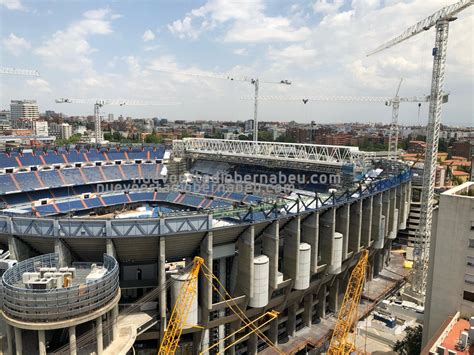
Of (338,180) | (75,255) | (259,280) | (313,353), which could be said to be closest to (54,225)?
(75,255)

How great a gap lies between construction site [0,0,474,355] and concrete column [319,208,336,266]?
0.17 metres

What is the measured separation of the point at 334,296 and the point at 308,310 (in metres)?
6.40

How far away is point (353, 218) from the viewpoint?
182 ft

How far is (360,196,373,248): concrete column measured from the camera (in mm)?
57781

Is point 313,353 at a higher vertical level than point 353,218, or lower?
lower

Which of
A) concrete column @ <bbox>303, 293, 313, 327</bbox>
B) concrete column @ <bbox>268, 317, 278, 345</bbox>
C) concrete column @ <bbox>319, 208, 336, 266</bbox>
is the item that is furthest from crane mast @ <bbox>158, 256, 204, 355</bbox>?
concrete column @ <bbox>303, 293, 313, 327</bbox>

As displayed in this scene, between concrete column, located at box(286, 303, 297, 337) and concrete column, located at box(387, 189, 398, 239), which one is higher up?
concrete column, located at box(387, 189, 398, 239)

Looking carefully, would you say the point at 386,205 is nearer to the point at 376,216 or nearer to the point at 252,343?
the point at 376,216

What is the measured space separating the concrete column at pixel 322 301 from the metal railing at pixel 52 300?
33.3m

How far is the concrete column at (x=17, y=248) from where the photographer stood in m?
34.4

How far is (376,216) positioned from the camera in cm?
6119

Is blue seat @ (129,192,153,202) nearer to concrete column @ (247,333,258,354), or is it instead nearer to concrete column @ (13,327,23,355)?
concrete column @ (247,333,258,354)

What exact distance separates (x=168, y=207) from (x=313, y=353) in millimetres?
50188

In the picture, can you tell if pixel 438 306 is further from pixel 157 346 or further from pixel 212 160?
pixel 212 160
